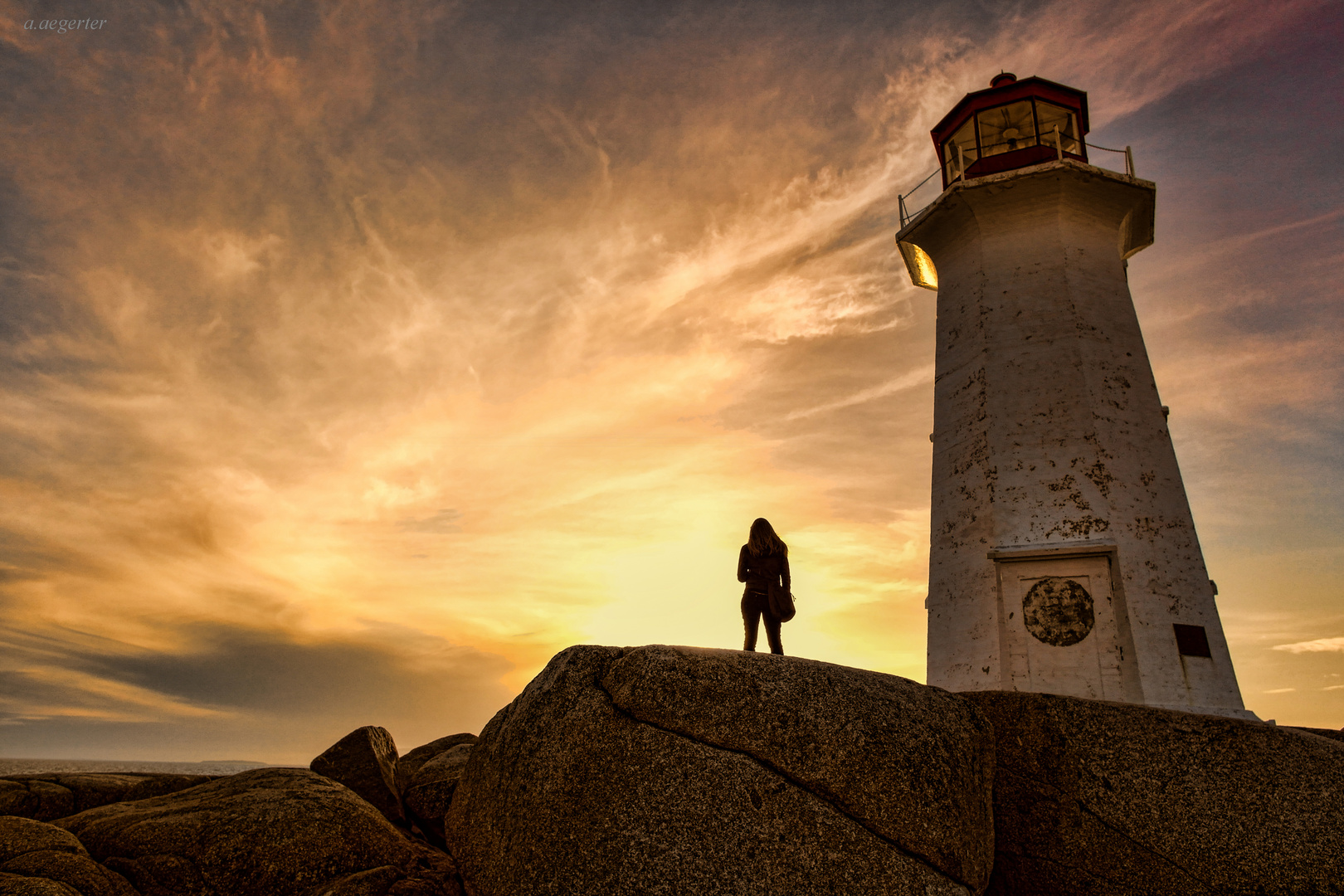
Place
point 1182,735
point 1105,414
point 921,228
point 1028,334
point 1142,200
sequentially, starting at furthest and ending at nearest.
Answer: point 921,228, point 1142,200, point 1028,334, point 1105,414, point 1182,735

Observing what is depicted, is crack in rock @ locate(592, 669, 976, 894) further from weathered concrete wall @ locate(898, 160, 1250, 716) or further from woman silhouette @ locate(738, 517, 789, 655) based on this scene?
weathered concrete wall @ locate(898, 160, 1250, 716)

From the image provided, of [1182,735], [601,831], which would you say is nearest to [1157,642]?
[1182,735]

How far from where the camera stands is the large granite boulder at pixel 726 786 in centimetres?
443

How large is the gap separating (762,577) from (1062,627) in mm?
5508

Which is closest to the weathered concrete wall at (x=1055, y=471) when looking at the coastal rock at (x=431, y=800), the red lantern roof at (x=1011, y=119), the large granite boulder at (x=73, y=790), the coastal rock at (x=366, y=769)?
the red lantern roof at (x=1011, y=119)

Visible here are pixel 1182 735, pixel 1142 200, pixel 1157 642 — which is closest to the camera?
pixel 1182 735

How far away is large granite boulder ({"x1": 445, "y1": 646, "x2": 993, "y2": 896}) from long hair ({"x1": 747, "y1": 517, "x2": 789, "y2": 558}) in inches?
147

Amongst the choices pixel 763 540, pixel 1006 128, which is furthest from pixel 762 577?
pixel 1006 128

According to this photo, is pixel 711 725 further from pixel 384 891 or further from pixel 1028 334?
pixel 1028 334

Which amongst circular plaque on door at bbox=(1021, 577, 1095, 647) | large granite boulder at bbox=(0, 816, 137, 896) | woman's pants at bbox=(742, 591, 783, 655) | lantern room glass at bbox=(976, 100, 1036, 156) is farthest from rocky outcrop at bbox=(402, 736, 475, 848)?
lantern room glass at bbox=(976, 100, 1036, 156)

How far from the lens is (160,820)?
4.98 metres

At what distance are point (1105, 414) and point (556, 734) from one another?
36.8 ft

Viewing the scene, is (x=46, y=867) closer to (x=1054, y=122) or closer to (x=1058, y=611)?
(x=1058, y=611)

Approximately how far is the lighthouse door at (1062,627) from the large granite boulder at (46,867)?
11243 mm
